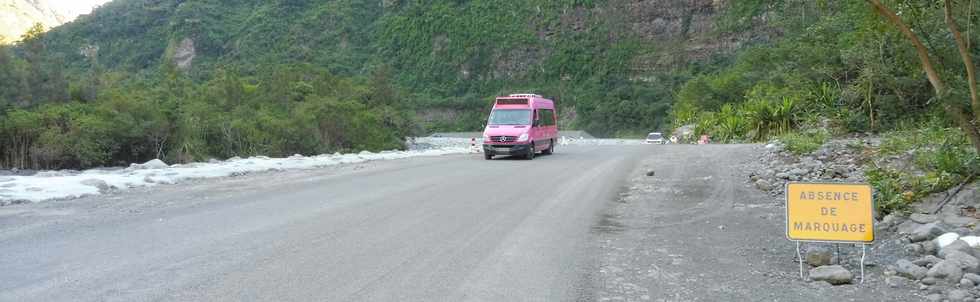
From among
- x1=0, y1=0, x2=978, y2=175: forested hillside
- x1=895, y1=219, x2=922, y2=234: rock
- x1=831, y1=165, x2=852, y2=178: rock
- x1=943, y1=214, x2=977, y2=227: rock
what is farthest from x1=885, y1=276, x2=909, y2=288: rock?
x1=831, y1=165, x2=852, y2=178: rock

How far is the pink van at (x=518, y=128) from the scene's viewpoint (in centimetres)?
2302

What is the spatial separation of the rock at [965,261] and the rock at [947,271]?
0.21 feet

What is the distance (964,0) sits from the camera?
10312 mm

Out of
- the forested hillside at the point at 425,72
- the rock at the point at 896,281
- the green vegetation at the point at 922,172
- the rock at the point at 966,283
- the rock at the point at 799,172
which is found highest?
the forested hillside at the point at 425,72

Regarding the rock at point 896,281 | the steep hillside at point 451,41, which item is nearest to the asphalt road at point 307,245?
the rock at point 896,281

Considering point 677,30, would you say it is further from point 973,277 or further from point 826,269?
point 973,277

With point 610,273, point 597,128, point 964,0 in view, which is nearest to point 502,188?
point 610,273

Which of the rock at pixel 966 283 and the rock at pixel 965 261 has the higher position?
the rock at pixel 965 261

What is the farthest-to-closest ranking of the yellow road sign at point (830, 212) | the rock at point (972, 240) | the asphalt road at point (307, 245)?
the rock at point (972, 240) < the yellow road sign at point (830, 212) < the asphalt road at point (307, 245)

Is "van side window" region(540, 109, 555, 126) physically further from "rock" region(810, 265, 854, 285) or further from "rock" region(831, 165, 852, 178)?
"rock" region(810, 265, 854, 285)

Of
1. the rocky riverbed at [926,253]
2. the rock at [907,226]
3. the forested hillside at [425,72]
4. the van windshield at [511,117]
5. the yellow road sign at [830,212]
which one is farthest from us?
the forested hillside at [425,72]

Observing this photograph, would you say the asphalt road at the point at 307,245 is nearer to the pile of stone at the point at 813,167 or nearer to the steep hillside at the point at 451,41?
the pile of stone at the point at 813,167

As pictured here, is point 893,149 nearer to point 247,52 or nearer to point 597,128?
point 597,128

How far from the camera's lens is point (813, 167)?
48.0 feet
